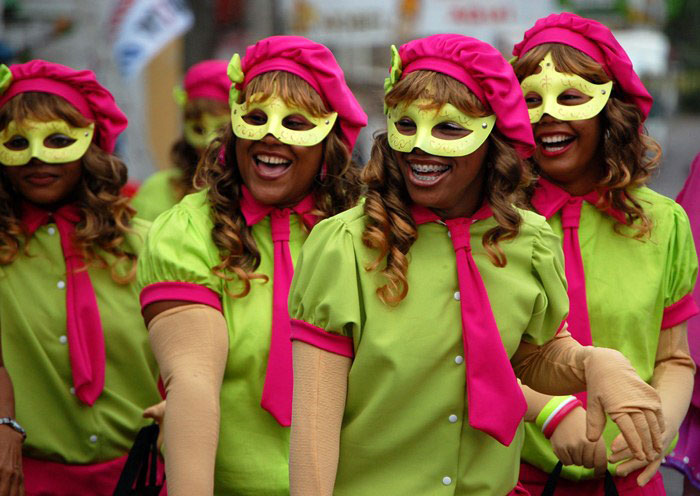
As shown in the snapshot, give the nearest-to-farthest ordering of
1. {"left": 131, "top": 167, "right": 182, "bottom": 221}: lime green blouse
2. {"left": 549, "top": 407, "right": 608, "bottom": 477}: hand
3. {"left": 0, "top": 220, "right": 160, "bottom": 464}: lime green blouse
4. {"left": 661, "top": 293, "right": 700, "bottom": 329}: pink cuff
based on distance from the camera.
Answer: {"left": 549, "top": 407, "right": 608, "bottom": 477}: hand, {"left": 661, "top": 293, "right": 700, "bottom": 329}: pink cuff, {"left": 0, "top": 220, "right": 160, "bottom": 464}: lime green blouse, {"left": 131, "top": 167, "right": 182, "bottom": 221}: lime green blouse

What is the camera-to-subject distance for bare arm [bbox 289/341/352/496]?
3271 millimetres

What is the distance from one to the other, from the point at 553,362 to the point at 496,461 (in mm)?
323

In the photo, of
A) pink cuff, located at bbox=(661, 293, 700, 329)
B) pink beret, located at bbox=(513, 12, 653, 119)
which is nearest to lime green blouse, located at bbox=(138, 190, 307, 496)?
pink cuff, located at bbox=(661, 293, 700, 329)

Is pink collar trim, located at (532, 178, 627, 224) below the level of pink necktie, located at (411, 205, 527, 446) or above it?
below

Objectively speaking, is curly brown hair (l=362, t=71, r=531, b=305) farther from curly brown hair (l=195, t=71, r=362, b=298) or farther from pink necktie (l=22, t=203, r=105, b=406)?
pink necktie (l=22, t=203, r=105, b=406)

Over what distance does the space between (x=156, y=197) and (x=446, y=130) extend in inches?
157

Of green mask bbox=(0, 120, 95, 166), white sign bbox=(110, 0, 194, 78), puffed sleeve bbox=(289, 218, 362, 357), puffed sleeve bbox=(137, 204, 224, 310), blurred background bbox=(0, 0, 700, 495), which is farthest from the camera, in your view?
blurred background bbox=(0, 0, 700, 495)

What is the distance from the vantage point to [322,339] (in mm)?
3354

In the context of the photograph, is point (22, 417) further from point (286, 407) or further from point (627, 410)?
point (627, 410)

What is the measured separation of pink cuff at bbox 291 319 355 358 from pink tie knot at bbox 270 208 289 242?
94 centimetres

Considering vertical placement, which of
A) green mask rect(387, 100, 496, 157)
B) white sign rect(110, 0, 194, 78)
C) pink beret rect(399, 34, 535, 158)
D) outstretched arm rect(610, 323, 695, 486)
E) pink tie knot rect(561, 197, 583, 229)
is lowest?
white sign rect(110, 0, 194, 78)

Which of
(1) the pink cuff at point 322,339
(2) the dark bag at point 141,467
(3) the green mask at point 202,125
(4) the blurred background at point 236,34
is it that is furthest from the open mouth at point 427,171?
(4) the blurred background at point 236,34

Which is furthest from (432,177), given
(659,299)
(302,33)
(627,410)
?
(302,33)

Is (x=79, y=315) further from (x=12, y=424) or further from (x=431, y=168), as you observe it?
(x=431, y=168)
